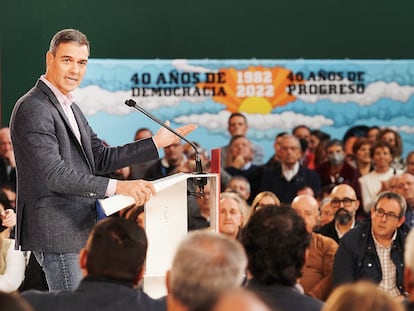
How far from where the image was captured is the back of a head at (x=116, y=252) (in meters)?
2.97

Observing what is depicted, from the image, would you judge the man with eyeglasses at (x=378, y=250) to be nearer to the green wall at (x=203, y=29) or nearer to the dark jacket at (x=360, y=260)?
the dark jacket at (x=360, y=260)

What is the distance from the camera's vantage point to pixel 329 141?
9.65m

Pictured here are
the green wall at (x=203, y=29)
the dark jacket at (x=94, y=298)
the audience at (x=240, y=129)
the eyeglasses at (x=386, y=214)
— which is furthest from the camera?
the green wall at (x=203, y=29)

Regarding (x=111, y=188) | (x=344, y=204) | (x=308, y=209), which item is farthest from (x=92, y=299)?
(x=344, y=204)

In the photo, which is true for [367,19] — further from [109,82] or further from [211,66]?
[109,82]

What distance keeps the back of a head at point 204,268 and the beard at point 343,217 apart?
4.16 metres

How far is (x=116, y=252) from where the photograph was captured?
2980 millimetres

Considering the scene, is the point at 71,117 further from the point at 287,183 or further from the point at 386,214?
the point at 287,183

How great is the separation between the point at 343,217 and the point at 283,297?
12.5ft

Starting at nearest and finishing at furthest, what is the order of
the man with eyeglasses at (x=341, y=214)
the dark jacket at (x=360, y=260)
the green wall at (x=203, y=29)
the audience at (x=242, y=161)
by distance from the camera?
the dark jacket at (x=360, y=260)
the man with eyeglasses at (x=341, y=214)
the audience at (x=242, y=161)
the green wall at (x=203, y=29)

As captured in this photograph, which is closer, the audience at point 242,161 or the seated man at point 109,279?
the seated man at point 109,279

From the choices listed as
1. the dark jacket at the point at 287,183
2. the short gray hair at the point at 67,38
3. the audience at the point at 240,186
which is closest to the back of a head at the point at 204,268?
the short gray hair at the point at 67,38

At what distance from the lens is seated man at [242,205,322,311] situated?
10.1 ft

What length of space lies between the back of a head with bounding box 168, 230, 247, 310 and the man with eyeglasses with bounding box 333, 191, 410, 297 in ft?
10.3
